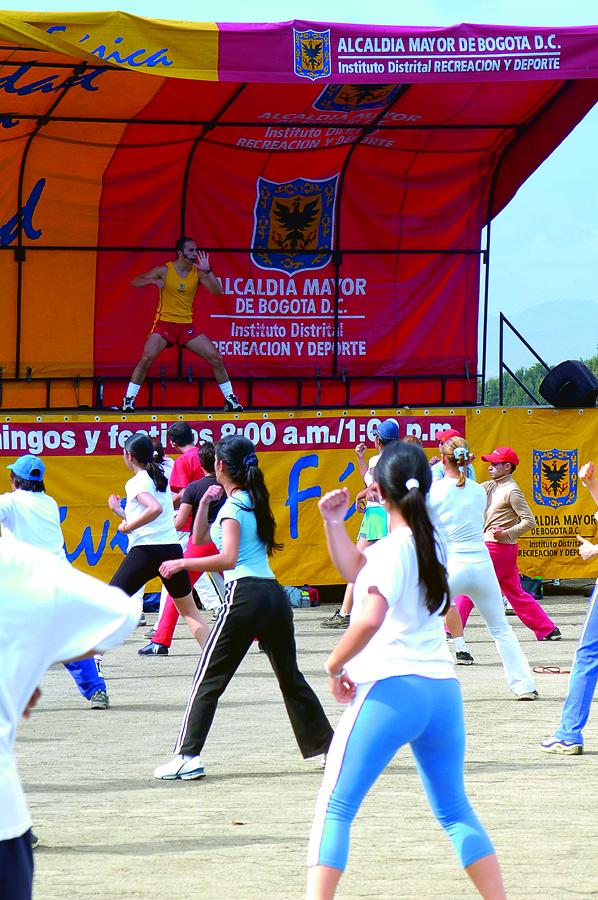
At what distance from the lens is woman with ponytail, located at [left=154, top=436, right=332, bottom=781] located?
24.0ft

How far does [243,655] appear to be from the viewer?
7.29 m

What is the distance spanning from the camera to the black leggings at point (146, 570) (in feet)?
35.4

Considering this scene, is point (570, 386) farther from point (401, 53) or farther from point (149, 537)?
point (149, 537)

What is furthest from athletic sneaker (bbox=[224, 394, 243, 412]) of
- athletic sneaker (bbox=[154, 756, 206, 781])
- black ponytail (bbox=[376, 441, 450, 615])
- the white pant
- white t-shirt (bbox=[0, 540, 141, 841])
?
white t-shirt (bbox=[0, 540, 141, 841])

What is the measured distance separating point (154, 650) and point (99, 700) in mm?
3025

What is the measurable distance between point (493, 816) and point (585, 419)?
10781 mm

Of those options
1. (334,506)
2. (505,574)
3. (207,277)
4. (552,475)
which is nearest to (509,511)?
(505,574)

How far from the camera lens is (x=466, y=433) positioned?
1675 cm

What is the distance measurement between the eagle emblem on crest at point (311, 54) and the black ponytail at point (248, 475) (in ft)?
26.8

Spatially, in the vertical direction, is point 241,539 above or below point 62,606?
below

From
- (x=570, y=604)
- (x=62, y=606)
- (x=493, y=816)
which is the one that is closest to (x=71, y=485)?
(x=570, y=604)

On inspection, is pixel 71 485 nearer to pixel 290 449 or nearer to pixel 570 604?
pixel 290 449

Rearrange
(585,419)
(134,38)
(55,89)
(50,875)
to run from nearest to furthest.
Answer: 1. (50,875)
2. (134,38)
3. (55,89)
4. (585,419)

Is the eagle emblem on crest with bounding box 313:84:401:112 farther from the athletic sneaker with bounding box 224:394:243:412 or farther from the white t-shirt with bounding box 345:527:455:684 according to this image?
the white t-shirt with bounding box 345:527:455:684
